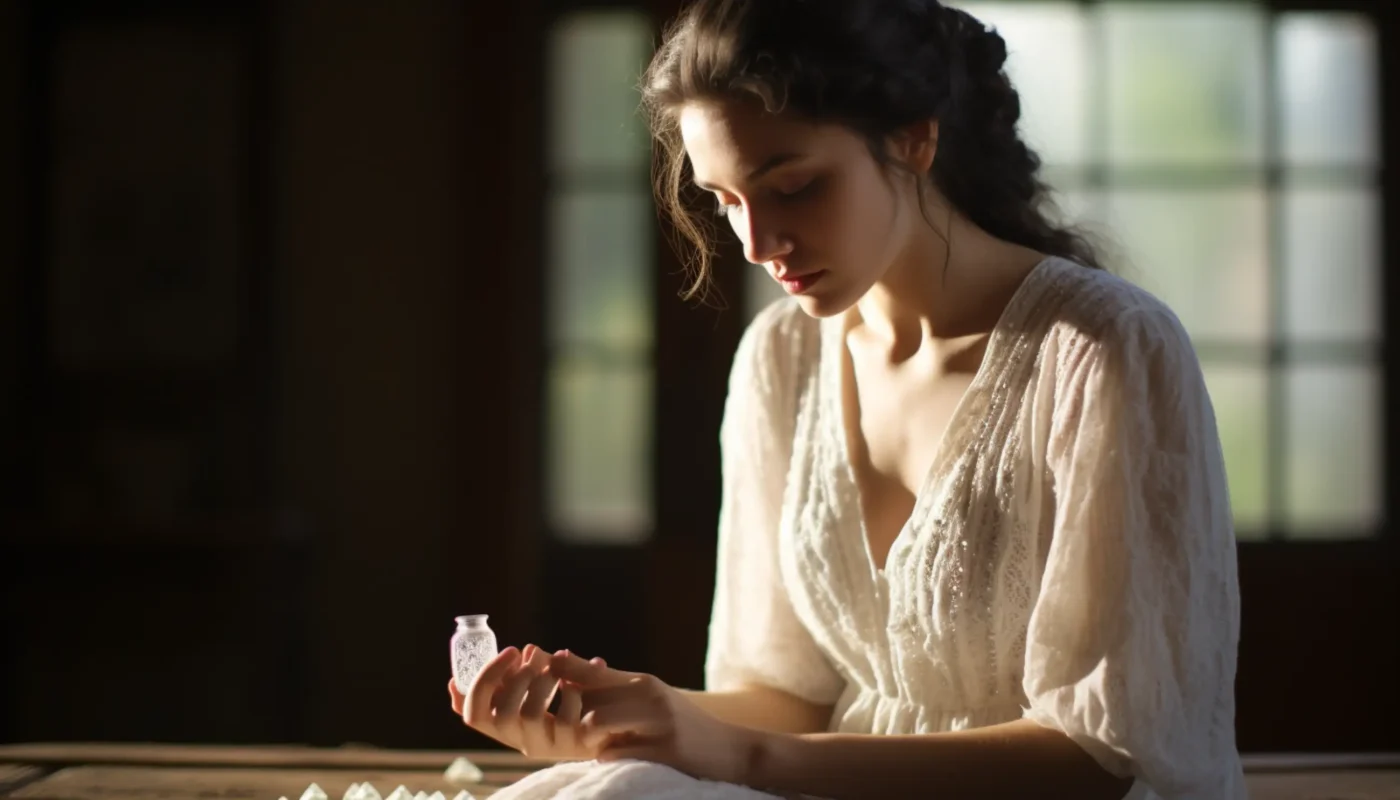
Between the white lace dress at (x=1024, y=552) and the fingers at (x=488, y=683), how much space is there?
0.17m

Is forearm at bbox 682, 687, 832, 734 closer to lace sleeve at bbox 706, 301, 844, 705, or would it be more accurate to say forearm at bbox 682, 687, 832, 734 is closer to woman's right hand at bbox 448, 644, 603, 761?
lace sleeve at bbox 706, 301, 844, 705

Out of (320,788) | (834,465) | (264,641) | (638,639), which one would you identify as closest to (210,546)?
(264,641)

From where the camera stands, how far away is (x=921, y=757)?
126 centimetres

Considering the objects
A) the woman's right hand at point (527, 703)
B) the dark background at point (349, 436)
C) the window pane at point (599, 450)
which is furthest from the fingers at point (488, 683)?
the window pane at point (599, 450)

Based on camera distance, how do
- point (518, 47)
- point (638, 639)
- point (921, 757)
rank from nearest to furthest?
1. point (921, 757)
2. point (518, 47)
3. point (638, 639)

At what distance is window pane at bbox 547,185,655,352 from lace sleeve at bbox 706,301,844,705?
2.07m

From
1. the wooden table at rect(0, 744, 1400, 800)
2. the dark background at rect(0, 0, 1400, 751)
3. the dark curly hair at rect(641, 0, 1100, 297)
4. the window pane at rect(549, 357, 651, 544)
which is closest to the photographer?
the dark curly hair at rect(641, 0, 1100, 297)

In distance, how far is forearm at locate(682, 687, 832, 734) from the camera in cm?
161

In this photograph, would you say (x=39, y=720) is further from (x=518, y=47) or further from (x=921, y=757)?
(x=921, y=757)

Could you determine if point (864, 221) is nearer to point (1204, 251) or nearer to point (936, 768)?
point (936, 768)

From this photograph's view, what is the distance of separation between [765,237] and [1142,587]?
1.46ft

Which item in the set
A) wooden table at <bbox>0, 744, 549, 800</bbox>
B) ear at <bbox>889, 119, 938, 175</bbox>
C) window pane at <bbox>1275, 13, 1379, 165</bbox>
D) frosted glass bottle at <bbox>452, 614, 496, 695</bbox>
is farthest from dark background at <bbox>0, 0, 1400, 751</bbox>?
frosted glass bottle at <bbox>452, 614, 496, 695</bbox>

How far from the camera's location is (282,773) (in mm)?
1678

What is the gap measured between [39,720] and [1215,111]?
10.5 ft
